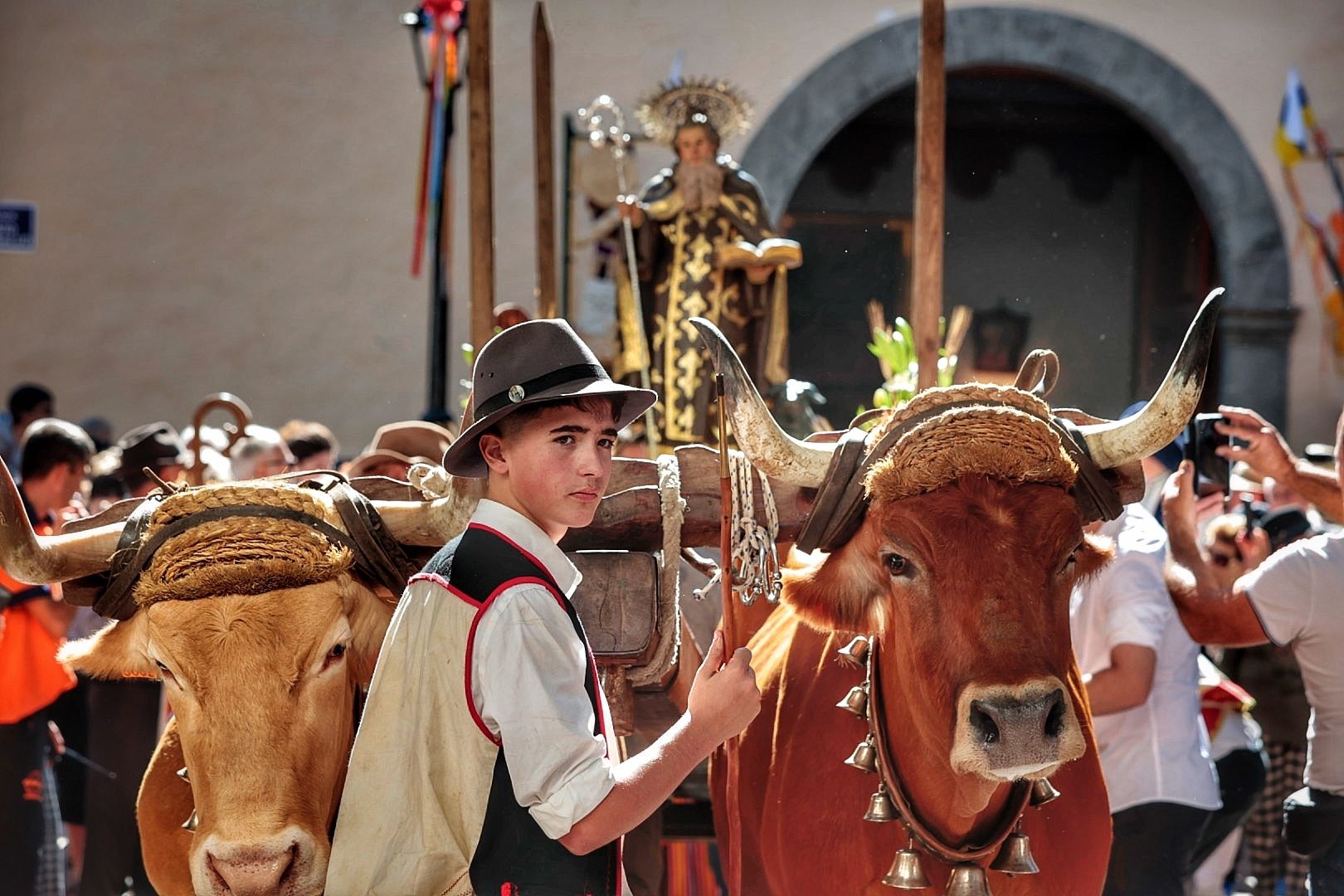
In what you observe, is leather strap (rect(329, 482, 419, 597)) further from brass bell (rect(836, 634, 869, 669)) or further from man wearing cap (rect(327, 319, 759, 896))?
brass bell (rect(836, 634, 869, 669))

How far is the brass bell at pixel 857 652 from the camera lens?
3639 millimetres

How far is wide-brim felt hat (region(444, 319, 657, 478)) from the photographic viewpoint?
2.70 m

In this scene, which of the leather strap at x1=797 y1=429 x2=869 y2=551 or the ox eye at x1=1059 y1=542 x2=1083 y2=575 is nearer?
the ox eye at x1=1059 y1=542 x2=1083 y2=575

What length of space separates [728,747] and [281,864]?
135 centimetres

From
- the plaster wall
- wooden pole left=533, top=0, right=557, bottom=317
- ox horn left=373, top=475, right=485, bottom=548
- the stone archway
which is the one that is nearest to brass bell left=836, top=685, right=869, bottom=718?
ox horn left=373, top=475, right=485, bottom=548

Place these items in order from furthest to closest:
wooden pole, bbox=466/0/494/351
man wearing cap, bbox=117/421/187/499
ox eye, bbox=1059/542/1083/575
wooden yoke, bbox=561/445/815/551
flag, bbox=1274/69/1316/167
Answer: flag, bbox=1274/69/1316/167
man wearing cap, bbox=117/421/187/499
wooden pole, bbox=466/0/494/351
wooden yoke, bbox=561/445/815/551
ox eye, bbox=1059/542/1083/575

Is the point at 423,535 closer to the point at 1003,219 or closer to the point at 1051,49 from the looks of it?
the point at 1051,49

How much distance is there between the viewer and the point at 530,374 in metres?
2.72

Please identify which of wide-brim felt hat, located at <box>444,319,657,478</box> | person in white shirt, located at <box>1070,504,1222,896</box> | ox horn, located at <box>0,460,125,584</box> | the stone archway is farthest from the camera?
the stone archway

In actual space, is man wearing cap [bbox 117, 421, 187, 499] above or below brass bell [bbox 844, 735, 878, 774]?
above

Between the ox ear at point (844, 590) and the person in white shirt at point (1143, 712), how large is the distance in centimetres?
151

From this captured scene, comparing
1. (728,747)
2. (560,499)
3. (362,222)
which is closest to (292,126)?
(362,222)

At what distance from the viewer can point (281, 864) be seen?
3002 mm

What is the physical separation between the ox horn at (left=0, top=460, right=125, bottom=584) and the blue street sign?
9642 mm
